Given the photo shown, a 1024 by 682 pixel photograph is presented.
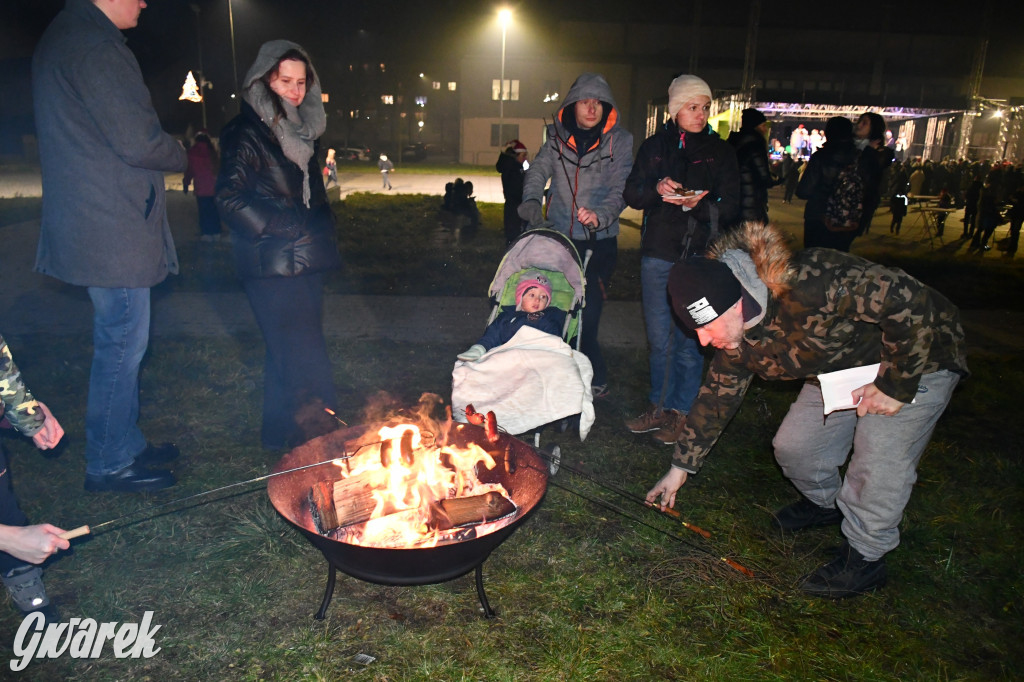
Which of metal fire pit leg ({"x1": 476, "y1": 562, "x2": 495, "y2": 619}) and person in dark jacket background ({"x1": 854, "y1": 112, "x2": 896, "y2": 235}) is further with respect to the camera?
person in dark jacket background ({"x1": 854, "y1": 112, "x2": 896, "y2": 235})

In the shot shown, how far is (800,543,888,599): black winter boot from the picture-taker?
324 cm

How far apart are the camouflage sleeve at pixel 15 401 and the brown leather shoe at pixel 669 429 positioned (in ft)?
12.0

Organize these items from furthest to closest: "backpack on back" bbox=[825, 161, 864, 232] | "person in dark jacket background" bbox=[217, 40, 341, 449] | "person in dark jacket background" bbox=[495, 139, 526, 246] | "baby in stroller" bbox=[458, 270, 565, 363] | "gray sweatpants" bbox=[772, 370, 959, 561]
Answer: "person in dark jacket background" bbox=[495, 139, 526, 246] < "backpack on back" bbox=[825, 161, 864, 232] < "baby in stroller" bbox=[458, 270, 565, 363] < "person in dark jacket background" bbox=[217, 40, 341, 449] < "gray sweatpants" bbox=[772, 370, 959, 561]

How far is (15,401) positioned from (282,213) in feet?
5.48

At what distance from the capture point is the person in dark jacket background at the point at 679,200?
169 inches

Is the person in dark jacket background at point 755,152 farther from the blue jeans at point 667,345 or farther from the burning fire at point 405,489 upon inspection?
the burning fire at point 405,489

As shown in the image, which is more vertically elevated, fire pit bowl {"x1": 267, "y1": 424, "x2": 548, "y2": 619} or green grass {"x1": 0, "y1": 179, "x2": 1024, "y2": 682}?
fire pit bowl {"x1": 267, "y1": 424, "x2": 548, "y2": 619}

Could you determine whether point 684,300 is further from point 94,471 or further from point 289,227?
point 94,471

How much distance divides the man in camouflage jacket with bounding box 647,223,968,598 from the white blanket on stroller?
876 mm

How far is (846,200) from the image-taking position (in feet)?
20.7

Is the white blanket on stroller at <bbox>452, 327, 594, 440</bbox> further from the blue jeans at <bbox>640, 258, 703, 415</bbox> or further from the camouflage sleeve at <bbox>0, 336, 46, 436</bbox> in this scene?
the camouflage sleeve at <bbox>0, 336, 46, 436</bbox>

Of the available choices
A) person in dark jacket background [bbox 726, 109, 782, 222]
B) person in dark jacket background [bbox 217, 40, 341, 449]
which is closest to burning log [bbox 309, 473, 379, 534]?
person in dark jacket background [bbox 217, 40, 341, 449]

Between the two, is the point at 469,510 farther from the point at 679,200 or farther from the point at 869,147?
the point at 869,147

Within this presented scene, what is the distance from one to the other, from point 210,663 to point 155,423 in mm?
2580
